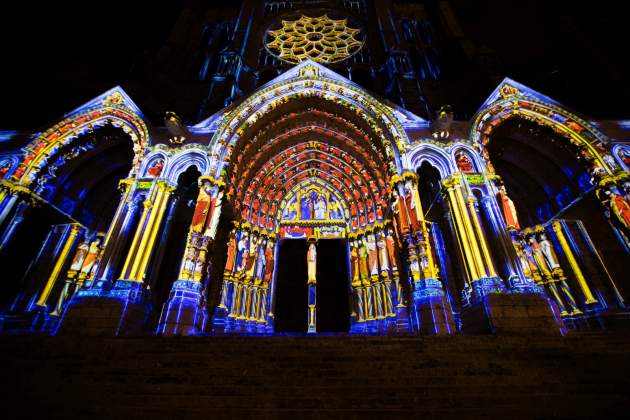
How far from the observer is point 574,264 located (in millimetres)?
8234

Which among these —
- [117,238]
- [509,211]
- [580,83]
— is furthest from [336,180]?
[580,83]

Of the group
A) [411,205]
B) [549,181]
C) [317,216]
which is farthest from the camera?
[317,216]

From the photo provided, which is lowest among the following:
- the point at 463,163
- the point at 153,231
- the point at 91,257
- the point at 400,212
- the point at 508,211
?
the point at 91,257

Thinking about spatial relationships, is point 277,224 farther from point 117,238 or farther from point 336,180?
point 117,238

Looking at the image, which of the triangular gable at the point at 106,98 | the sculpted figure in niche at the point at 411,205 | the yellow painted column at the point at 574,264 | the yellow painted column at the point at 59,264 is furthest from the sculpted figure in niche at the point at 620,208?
the yellow painted column at the point at 59,264

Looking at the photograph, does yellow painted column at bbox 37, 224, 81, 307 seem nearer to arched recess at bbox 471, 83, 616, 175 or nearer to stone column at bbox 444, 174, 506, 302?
stone column at bbox 444, 174, 506, 302

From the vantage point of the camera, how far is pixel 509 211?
22.9 feet

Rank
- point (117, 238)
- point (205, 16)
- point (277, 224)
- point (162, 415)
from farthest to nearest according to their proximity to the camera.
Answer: point (205, 16)
point (277, 224)
point (117, 238)
point (162, 415)

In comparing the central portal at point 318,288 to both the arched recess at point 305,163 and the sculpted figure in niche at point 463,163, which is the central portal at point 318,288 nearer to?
the arched recess at point 305,163

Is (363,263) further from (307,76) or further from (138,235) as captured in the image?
(138,235)

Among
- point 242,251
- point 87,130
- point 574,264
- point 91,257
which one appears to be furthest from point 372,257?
point 87,130

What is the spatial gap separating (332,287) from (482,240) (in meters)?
5.05

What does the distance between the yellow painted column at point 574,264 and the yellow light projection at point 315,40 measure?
10.7 m

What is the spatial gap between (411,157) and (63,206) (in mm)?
10276
